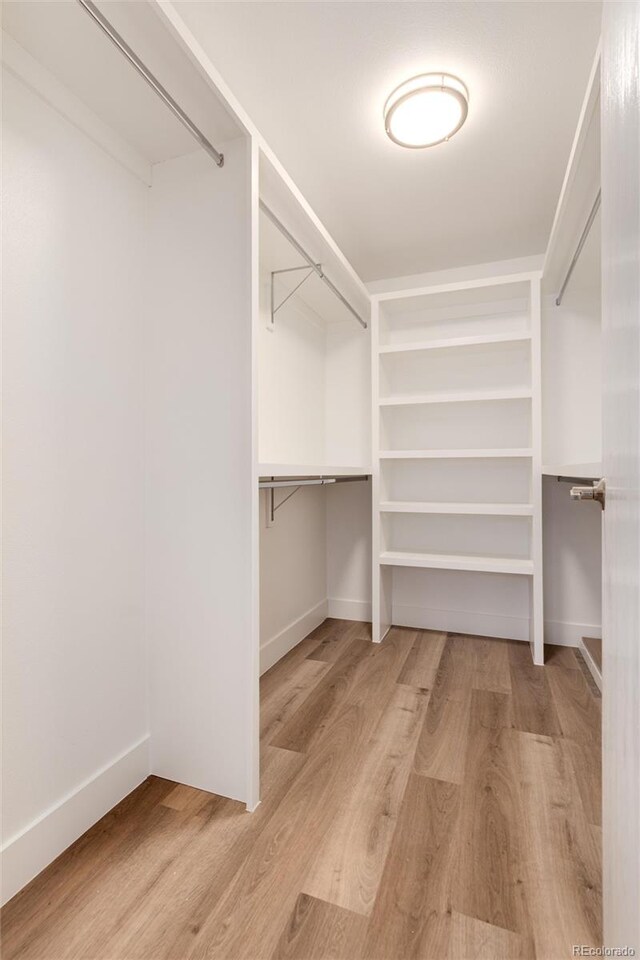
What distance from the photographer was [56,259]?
121 cm

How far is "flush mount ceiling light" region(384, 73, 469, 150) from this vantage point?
1525mm

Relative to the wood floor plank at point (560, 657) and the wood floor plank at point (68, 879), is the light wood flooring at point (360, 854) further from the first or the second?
the wood floor plank at point (560, 657)

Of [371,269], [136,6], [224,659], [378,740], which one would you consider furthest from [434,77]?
[378,740]

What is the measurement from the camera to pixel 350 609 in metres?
3.13

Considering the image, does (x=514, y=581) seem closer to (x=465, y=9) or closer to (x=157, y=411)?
(x=157, y=411)

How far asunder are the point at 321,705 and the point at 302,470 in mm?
1022

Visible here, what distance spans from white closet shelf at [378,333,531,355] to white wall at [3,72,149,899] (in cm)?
156

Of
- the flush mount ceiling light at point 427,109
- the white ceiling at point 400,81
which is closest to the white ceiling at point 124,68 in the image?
the white ceiling at point 400,81

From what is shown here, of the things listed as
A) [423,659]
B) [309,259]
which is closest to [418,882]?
[423,659]

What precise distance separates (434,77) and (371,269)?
4.62 ft

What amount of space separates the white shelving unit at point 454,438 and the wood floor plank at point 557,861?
109cm

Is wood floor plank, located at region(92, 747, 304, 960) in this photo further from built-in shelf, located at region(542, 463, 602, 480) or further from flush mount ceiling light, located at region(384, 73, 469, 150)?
flush mount ceiling light, located at region(384, 73, 469, 150)

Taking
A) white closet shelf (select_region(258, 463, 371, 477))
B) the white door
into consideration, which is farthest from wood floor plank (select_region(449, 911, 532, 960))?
white closet shelf (select_region(258, 463, 371, 477))

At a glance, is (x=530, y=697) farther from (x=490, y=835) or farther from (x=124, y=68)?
(x=124, y=68)
